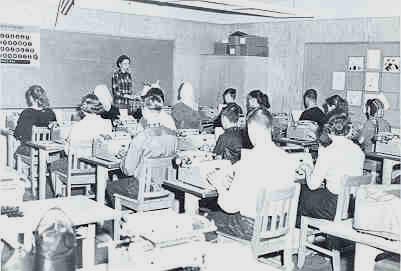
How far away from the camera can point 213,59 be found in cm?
955

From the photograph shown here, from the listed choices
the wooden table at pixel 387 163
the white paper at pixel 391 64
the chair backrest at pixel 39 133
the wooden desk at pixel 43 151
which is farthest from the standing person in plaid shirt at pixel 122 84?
the wooden table at pixel 387 163

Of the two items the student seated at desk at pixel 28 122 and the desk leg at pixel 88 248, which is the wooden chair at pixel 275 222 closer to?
the desk leg at pixel 88 248

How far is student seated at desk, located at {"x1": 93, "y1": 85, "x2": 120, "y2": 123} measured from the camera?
24.6 ft

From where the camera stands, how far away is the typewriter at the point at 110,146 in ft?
15.5

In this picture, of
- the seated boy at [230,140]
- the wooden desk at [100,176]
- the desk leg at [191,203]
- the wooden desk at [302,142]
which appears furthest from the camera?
the wooden desk at [302,142]

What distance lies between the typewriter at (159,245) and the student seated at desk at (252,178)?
111 cm

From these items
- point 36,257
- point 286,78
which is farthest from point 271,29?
point 36,257

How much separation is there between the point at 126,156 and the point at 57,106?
387cm

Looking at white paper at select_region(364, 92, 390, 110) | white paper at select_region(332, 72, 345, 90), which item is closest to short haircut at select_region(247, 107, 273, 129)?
white paper at select_region(364, 92, 390, 110)

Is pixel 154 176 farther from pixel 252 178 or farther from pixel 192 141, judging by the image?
pixel 252 178

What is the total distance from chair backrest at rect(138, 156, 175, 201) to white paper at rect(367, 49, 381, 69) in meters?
4.40

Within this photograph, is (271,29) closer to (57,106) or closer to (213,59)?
(213,59)

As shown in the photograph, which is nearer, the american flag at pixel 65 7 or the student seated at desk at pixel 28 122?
the student seated at desk at pixel 28 122

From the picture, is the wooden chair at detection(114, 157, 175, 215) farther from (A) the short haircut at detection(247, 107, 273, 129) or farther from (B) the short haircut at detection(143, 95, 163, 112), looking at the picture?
(A) the short haircut at detection(247, 107, 273, 129)
